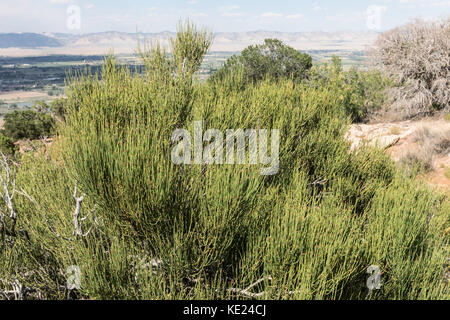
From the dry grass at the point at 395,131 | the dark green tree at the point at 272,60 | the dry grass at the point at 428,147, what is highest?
the dark green tree at the point at 272,60

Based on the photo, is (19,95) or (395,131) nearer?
(395,131)

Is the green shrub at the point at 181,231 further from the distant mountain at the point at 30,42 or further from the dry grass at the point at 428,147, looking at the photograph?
the distant mountain at the point at 30,42

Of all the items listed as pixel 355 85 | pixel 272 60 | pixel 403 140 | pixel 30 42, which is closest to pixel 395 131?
pixel 403 140

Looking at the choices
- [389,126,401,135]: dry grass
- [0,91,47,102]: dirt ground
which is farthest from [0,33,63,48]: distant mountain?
[389,126,401,135]: dry grass

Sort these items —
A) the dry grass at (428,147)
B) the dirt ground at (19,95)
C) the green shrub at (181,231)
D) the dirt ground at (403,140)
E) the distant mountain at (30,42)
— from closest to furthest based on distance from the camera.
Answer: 1. the green shrub at (181,231)
2. the dirt ground at (403,140)
3. the dry grass at (428,147)
4. the dirt ground at (19,95)
5. the distant mountain at (30,42)

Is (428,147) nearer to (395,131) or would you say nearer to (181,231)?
(395,131)

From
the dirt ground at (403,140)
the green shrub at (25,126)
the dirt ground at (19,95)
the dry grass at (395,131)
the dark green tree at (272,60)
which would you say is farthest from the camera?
the dirt ground at (19,95)

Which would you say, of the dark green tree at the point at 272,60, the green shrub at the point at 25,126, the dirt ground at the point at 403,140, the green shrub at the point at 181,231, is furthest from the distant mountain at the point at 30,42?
the green shrub at the point at 181,231

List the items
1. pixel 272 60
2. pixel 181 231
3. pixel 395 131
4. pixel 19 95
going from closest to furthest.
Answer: pixel 181 231 < pixel 395 131 < pixel 272 60 < pixel 19 95

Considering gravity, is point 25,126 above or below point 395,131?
below

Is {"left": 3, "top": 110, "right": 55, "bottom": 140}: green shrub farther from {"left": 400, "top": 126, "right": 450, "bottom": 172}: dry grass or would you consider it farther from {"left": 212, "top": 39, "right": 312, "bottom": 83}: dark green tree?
{"left": 400, "top": 126, "right": 450, "bottom": 172}: dry grass

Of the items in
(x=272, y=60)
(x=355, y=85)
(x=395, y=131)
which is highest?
(x=272, y=60)

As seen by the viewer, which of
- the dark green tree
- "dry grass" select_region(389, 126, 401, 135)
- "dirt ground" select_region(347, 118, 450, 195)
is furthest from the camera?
the dark green tree

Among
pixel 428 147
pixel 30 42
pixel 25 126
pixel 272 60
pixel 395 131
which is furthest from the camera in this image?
pixel 30 42
